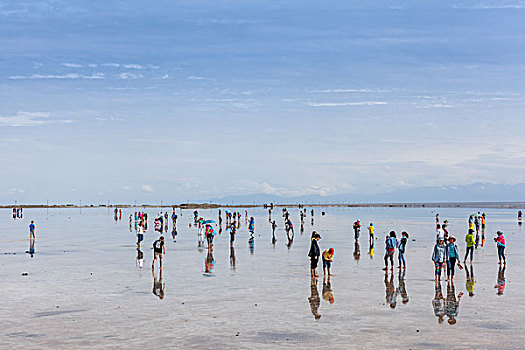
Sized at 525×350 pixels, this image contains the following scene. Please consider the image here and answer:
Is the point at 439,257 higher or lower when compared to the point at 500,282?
higher

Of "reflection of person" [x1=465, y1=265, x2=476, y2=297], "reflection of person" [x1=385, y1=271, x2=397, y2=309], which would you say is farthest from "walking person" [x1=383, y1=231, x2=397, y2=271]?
"reflection of person" [x1=465, y1=265, x2=476, y2=297]

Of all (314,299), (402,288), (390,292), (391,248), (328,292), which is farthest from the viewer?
(391,248)

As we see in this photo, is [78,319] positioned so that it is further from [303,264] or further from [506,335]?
[303,264]

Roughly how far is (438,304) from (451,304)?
0.45 m

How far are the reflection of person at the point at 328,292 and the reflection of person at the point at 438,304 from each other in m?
3.54

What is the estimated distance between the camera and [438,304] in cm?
1839

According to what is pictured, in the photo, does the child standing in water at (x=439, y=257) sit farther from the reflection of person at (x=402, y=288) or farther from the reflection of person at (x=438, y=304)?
the reflection of person at (x=402, y=288)

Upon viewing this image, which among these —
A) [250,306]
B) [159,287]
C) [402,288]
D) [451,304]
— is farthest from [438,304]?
[159,287]

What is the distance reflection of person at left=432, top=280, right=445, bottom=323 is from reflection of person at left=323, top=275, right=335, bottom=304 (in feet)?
11.6

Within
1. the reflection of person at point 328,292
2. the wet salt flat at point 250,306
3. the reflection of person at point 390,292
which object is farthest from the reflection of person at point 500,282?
the reflection of person at point 328,292

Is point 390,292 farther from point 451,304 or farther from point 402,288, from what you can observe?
point 451,304

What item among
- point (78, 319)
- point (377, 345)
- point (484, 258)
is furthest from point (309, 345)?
point (484, 258)

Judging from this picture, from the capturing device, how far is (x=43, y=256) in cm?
3438

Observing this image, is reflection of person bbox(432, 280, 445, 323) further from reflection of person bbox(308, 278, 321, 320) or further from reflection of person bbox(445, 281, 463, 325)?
reflection of person bbox(308, 278, 321, 320)
